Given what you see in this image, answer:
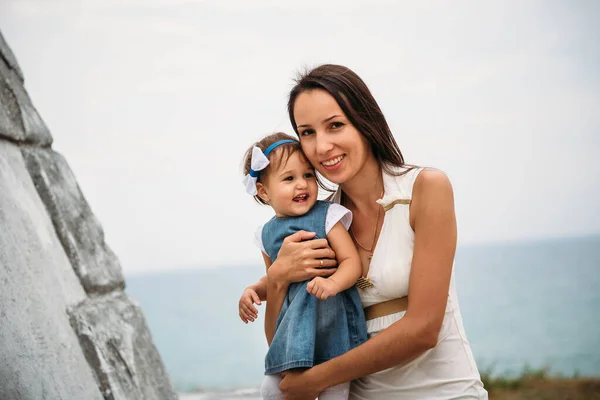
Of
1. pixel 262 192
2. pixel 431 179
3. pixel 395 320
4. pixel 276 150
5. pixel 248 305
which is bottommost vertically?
pixel 395 320

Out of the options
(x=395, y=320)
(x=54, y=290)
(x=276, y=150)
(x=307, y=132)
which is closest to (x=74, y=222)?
(x=54, y=290)

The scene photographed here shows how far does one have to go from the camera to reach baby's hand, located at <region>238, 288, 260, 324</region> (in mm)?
2002

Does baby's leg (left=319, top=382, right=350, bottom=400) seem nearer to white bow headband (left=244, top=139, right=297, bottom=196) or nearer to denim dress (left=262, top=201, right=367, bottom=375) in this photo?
denim dress (left=262, top=201, right=367, bottom=375)

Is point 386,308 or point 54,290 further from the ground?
point 54,290

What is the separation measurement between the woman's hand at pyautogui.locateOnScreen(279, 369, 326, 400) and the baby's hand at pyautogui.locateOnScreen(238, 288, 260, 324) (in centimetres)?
27

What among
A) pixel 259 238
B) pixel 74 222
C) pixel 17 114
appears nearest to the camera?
pixel 17 114

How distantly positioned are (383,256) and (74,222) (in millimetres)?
917

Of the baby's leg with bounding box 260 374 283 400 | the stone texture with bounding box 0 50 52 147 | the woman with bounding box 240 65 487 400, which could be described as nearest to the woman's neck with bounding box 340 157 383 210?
the woman with bounding box 240 65 487 400

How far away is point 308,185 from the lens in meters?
1.91

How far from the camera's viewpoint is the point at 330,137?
1.80 metres

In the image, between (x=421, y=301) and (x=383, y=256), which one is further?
(x=383, y=256)

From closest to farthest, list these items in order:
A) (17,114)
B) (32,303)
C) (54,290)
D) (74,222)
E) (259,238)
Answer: (32,303) → (54,290) → (17,114) → (74,222) → (259,238)

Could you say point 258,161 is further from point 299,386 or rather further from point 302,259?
point 299,386

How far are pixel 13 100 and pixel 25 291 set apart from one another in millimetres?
563
